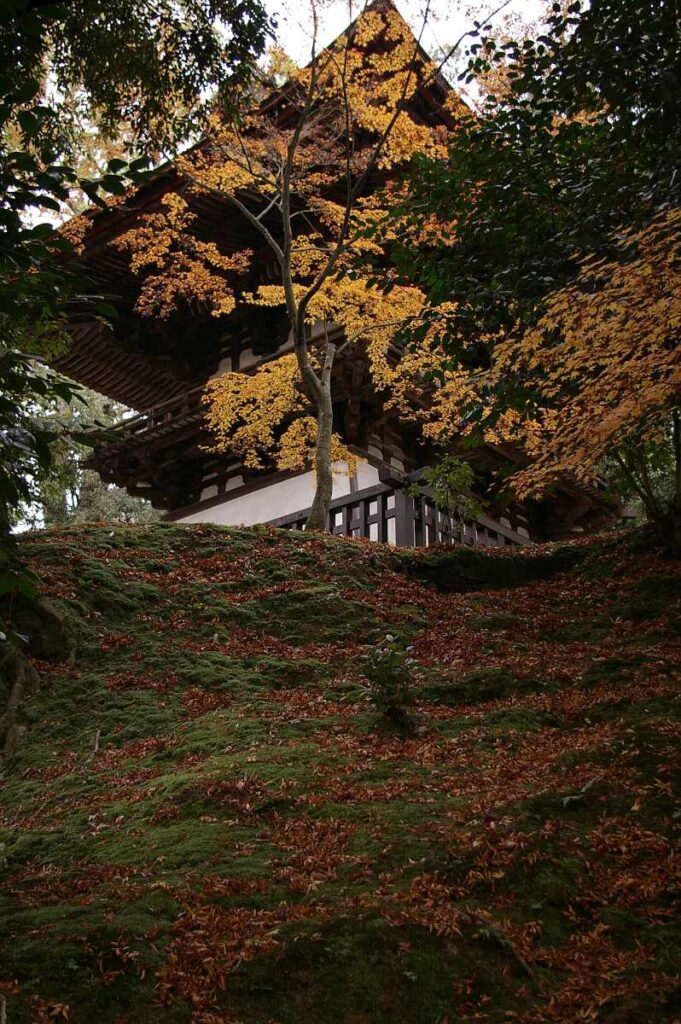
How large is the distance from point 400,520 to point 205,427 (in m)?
5.13

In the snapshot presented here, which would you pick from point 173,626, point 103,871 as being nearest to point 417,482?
point 173,626

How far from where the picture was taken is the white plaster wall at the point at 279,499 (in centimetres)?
1654

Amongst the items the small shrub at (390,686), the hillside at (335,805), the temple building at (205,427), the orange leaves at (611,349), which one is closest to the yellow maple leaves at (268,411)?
the temple building at (205,427)

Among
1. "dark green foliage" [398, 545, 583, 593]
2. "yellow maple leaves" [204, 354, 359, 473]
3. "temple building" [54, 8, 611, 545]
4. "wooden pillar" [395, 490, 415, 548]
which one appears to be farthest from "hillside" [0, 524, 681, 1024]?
"yellow maple leaves" [204, 354, 359, 473]

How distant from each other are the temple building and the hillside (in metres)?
4.26

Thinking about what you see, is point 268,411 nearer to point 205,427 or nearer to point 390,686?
point 205,427

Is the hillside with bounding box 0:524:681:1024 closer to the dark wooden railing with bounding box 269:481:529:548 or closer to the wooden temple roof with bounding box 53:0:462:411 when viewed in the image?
the dark wooden railing with bounding box 269:481:529:548

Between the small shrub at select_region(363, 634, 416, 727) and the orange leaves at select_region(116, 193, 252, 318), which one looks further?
the orange leaves at select_region(116, 193, 252, 318)

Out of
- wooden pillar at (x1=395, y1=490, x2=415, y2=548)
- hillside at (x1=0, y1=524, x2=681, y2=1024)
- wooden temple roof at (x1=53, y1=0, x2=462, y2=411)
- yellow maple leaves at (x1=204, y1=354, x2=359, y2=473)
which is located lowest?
hillside at (x1=0, y1=524, x2=681, y2=1024)

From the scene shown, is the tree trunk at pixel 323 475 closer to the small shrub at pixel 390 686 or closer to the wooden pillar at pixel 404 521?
the wooden pillar at pixel 404 521

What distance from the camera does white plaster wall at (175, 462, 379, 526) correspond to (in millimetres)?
16541

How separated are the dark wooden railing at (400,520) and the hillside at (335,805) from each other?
2316 mm

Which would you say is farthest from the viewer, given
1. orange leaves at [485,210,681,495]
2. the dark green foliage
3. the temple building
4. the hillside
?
the temple building

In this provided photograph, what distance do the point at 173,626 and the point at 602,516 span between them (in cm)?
1224
